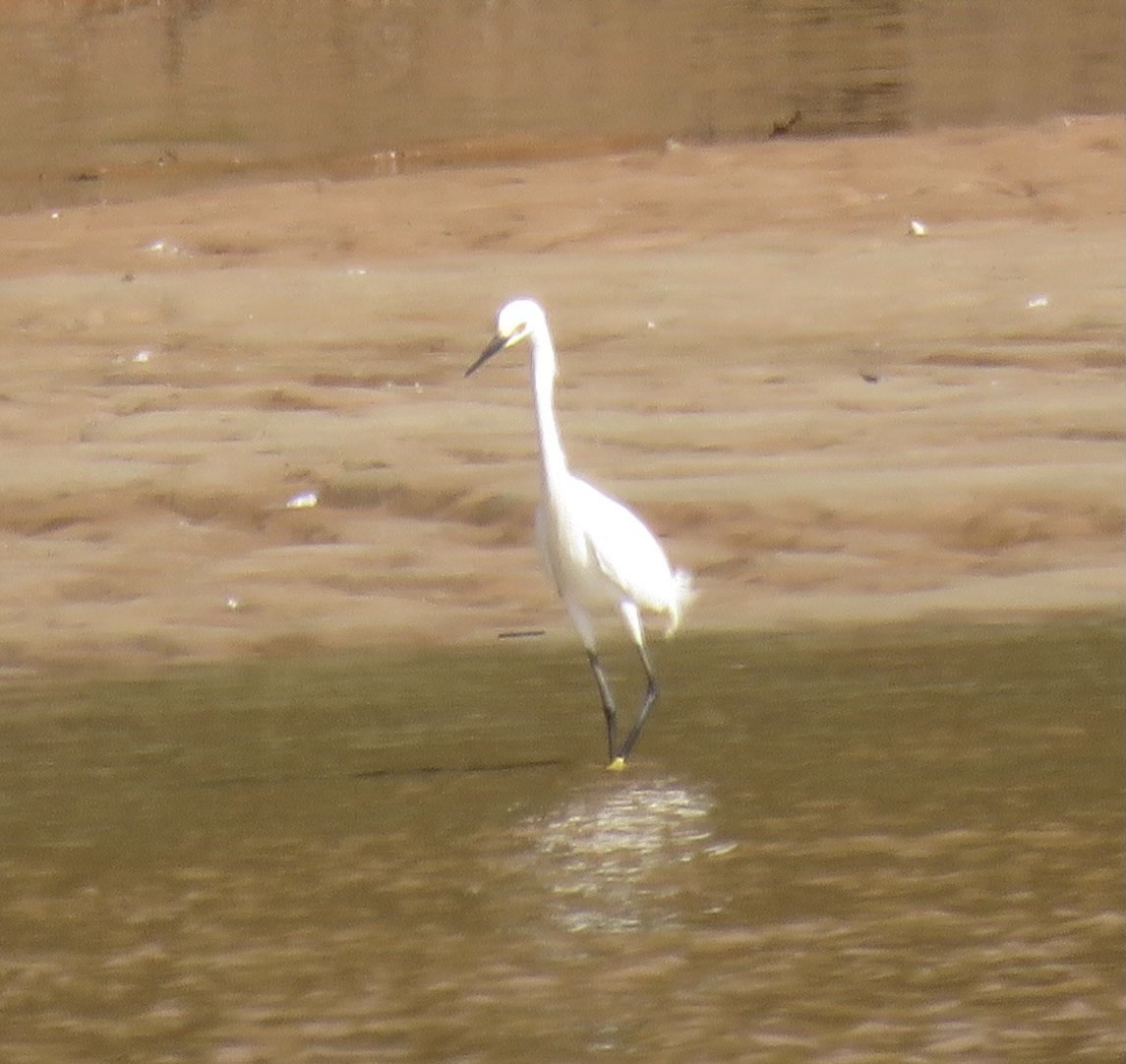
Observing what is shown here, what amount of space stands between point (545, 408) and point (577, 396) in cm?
381

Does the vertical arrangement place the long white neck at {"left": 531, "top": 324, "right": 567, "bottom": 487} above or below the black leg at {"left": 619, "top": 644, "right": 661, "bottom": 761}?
above

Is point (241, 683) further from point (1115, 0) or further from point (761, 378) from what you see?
point (1115, 0)

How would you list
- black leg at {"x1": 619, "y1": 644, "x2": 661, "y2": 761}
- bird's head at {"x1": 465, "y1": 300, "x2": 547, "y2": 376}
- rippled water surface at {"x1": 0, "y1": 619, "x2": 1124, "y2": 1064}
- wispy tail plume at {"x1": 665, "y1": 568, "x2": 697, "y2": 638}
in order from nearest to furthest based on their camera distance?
rippled water surface at {"x1": 0, "y1": 619, "x2": 1124, "y2": 1064} → black leg at {"x1": 619, "y1": 644, "x2": 661, "y2": 761} → bird's head at {"x1": 465, "y1": 300, "x2": 547, "y2": 376} → wispy tail plume at {"x1": 665, "y1": 568, "x2": 697, "y2": 638}

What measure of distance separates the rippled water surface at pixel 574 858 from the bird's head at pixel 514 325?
42.9 inches

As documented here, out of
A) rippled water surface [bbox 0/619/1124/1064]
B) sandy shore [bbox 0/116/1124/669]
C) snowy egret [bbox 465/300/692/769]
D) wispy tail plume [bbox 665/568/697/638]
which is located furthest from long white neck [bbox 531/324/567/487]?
sandy shore [bbox 0/116/1124/669]

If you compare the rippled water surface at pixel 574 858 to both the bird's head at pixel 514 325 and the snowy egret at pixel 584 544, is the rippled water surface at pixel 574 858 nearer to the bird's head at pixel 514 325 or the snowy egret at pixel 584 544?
the snowy egret at pixel 584 544

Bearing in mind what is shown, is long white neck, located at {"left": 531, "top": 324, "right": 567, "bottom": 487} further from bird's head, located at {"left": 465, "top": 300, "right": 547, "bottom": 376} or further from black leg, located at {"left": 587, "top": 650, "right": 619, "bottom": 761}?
black leg, located at {"left": 587, "top": 650, "right": 619, "bottom": 761}

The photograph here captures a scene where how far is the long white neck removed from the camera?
23.1 ft

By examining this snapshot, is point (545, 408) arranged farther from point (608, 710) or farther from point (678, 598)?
point (608, 710)

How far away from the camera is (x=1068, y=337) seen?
11164 millimetres

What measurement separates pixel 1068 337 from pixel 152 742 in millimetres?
5476

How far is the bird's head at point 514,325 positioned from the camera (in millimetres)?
6926

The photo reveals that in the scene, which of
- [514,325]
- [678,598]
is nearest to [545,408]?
[514,325]

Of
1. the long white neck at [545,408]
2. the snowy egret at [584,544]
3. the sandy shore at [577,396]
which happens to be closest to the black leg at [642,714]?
the snowy egret at [584,544]
